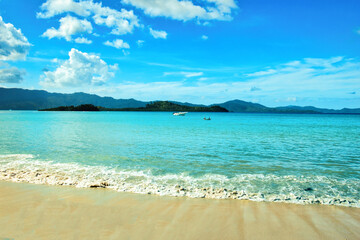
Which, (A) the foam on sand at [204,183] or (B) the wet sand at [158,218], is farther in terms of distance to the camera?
(A) the foam on sand at [204,183]

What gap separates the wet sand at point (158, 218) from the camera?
683 centimetres

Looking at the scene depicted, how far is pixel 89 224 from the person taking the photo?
24.2 ft

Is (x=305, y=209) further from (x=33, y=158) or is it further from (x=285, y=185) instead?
(x=33, y=158)

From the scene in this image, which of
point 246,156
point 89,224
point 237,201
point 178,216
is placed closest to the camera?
point 89,224

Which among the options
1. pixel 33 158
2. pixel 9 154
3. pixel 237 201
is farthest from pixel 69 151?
pixel 237 201

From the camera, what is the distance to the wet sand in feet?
22.4

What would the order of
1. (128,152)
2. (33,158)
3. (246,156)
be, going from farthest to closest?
(128,152)
(246,156)
(33,158)

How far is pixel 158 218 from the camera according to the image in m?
7.83

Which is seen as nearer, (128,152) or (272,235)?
(272,235)

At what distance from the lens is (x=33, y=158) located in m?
18.3

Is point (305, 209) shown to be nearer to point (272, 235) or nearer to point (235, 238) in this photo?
point (272, 235)

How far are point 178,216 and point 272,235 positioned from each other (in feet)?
10.6

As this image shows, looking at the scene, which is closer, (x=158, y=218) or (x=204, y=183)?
(x=158, y=218)

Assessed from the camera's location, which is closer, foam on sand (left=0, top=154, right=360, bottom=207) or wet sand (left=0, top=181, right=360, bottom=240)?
wet sand (left=0, top=181, right=360, bottom=240)
